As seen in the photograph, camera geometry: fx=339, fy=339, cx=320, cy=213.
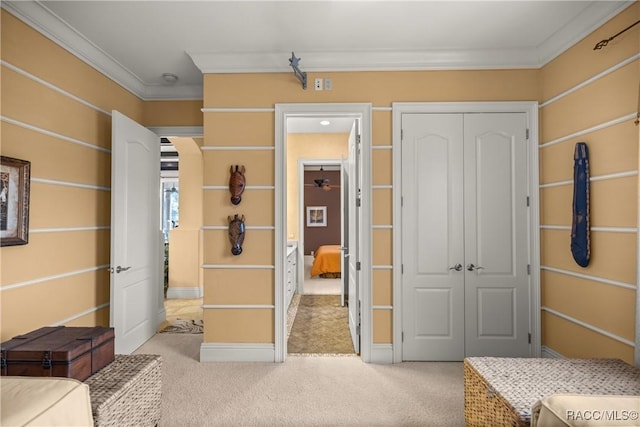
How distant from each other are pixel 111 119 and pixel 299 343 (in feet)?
9.47

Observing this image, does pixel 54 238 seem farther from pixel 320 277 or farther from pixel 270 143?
pixel 320 277

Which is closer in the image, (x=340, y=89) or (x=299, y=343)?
(x=340, y=89)

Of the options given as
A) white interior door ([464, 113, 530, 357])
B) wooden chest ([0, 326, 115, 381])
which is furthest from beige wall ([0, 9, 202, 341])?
white interior door ([464, 113, 530, 357])

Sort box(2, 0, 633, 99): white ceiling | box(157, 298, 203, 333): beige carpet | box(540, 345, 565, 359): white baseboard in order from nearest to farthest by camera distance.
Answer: box(2, 0, 633, 99): white ceiling → box(540, 345, 565, 359): white baseboard → box(157, 298, 203, 333): beige carpet

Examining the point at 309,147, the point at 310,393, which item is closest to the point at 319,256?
the point at 309,147

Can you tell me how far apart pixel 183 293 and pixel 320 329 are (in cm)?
279

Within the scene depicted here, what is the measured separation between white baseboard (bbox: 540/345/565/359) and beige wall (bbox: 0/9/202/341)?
397 centimetres

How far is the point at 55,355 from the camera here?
1692 millimetres

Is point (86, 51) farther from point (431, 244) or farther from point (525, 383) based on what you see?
point (525, 383)

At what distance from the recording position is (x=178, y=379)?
8.95ft

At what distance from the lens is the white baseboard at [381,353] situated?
3.02 metres

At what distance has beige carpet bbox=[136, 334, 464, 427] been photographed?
221 centimetres

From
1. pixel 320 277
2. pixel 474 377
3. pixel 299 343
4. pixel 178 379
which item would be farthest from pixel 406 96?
pixel 320 277

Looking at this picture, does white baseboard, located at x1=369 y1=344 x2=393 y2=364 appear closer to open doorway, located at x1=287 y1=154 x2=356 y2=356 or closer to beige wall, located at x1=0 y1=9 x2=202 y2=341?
open doorway, located at x1=287 y1=154 x2=356 y2=356
